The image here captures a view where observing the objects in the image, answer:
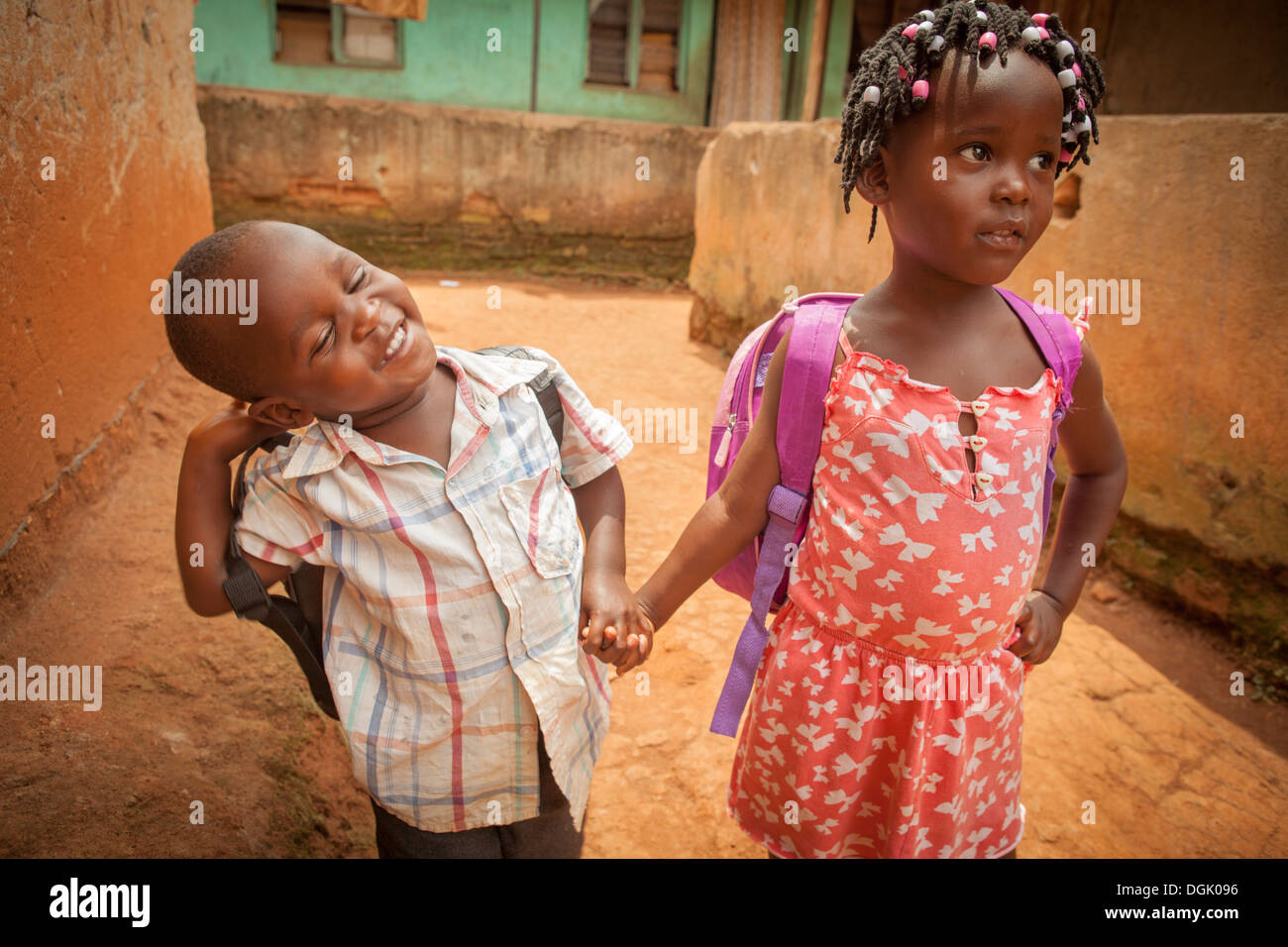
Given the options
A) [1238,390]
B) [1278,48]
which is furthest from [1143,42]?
[1238,390]

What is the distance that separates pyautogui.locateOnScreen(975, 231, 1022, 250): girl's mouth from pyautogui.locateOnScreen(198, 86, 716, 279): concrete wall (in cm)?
828

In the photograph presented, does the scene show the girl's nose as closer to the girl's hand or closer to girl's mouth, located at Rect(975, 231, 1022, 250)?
girl's mouth, located at Rect(975, 231, 1022, 250)

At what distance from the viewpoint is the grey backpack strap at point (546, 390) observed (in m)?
1.43

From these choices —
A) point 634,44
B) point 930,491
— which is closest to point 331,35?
point 634,44

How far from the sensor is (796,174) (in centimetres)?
496

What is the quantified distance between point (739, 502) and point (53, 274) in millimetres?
2053

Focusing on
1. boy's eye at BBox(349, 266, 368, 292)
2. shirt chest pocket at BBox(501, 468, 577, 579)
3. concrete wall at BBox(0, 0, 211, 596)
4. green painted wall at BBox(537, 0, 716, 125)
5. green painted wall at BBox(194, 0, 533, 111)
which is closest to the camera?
boy's eye at BBox(349, 266, 368, 292)

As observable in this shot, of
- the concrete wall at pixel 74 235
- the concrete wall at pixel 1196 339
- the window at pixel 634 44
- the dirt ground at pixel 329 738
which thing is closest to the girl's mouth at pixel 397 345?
the dirt ground at pixel 329 738

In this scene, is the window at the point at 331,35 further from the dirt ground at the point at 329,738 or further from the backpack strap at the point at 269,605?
the backpack strap at the point at 269,605

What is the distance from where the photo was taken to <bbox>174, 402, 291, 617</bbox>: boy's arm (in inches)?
48.2

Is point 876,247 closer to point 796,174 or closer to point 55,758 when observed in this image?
point 796,174

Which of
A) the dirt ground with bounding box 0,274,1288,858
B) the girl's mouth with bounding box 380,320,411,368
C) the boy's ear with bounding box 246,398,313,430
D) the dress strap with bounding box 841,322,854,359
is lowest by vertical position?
the dirt ground with bounding box 0,274,1288,858

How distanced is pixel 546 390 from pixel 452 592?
1.26ft

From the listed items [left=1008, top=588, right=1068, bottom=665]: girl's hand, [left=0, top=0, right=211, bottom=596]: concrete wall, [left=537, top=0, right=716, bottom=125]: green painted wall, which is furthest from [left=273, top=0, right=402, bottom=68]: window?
[left=1008, top=588, right=1068, bottom=665]: girl's hand
